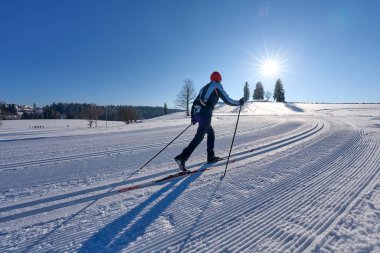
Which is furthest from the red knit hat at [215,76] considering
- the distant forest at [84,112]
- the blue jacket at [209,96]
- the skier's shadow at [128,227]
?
the distant forest at [84,112]

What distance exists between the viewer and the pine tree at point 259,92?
270 feet

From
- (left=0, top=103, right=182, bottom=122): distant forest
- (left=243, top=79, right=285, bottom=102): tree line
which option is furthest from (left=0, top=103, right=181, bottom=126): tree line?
(left=243, top=79, right=285, bottom=102): tree line

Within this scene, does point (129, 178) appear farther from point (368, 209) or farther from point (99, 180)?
point (368, 209)

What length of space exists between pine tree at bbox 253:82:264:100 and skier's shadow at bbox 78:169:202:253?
85.4 metres

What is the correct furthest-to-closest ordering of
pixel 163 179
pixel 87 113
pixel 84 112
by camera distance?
pixel 84 112
pixel 87 113
pixel 163 179

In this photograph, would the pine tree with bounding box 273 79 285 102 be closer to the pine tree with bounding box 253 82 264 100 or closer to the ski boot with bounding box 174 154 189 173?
the pine tree with bounding box 253 82 264 100

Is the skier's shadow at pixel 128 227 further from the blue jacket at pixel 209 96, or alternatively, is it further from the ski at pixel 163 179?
the blue jacket at pixel 209 96

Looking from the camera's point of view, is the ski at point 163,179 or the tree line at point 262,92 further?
the tree line at point 262,92

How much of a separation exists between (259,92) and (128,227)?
283 feet

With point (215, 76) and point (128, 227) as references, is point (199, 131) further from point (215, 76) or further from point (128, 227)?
point (128, 227)

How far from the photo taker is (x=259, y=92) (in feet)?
270

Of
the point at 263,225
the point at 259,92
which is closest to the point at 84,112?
the point at 259,92

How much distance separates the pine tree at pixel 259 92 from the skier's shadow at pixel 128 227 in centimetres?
8540

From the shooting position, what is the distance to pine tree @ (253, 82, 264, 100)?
270 feet
